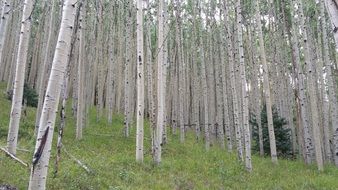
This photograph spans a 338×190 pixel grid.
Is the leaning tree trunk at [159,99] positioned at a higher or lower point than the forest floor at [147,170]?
higher

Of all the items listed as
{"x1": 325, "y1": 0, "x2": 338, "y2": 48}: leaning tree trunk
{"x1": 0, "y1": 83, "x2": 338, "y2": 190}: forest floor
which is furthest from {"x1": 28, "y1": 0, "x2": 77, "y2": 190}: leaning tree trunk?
{"x1": 325, "y1": 0, "x2": 338, "y2": 48}: leaning tree trunk

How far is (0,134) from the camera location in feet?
40.4

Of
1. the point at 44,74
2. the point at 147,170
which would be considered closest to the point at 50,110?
the point at 147,170

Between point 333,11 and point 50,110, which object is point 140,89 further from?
point 333,11

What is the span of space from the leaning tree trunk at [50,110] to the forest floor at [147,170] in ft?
9.57

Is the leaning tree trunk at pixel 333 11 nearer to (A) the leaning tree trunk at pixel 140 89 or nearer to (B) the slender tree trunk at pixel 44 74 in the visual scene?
(A) the leaning tree trunk at pixel 140 89

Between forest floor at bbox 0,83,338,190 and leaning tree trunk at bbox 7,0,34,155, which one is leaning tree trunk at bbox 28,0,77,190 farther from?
leaning tree trunk at bbox 7,0,34,155

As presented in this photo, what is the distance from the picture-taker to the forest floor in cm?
791

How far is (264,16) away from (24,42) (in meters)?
18.4

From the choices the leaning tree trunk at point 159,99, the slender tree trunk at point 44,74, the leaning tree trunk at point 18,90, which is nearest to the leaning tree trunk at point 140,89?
the leaning tree trunk at point 159,99

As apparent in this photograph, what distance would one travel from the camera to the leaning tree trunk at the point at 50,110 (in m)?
4.19

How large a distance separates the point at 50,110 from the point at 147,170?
19.8 feet

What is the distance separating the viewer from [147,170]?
1006 cm

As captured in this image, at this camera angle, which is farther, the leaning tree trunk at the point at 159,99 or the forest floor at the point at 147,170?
the leaning tree trunk at the point at 159,99
